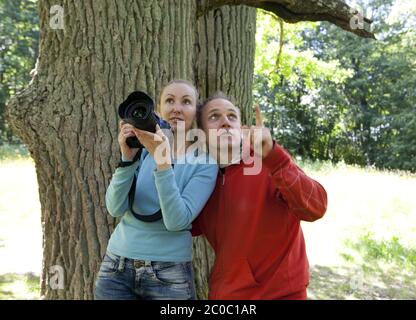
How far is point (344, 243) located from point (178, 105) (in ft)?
18.3

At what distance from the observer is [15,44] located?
27.1 m

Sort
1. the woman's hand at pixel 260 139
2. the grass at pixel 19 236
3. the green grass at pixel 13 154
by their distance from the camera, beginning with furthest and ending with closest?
the green grass at pixel 13 154 < the grass at pixel 19 236 < the woman's hand at pixel 260 139

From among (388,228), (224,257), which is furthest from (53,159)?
(388,228)

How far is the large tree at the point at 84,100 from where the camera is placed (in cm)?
291

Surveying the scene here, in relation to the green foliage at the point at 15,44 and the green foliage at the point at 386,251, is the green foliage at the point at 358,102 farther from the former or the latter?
the green foliage at the point at 386,251

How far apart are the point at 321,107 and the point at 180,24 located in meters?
30.9

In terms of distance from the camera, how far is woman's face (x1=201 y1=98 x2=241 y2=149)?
85.8 inches

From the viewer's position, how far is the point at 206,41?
3820 millimetres

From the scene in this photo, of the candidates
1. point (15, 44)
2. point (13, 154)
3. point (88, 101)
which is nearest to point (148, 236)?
point (88, 101)

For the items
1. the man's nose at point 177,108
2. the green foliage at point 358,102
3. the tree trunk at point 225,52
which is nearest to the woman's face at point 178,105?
the man's nose at point 177,108

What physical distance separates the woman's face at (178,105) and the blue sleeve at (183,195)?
0.99ft

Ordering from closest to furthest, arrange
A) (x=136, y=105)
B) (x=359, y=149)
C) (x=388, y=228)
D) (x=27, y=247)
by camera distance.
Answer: (x=136, y=105)
(x=27, y=247)
(x=388, y=228)
(x=359, y=149)

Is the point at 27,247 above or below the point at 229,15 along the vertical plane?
below

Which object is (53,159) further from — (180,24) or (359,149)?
(359,149)
